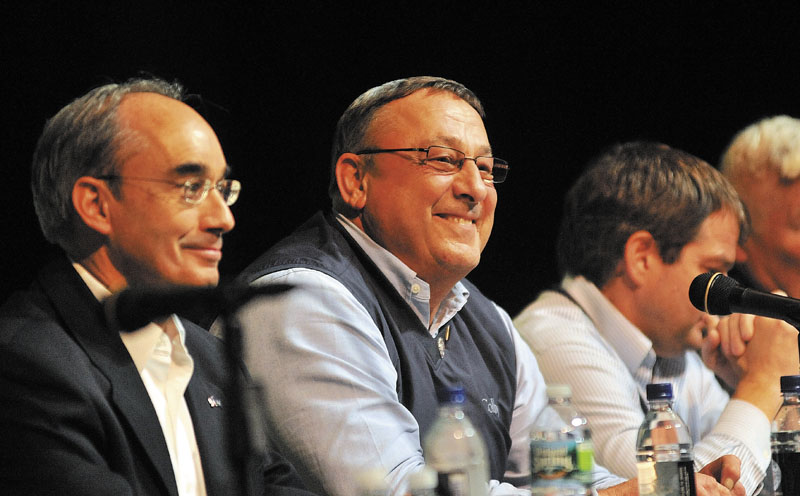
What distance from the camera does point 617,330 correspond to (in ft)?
8.96

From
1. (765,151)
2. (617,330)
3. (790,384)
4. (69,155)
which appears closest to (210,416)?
(69,155)

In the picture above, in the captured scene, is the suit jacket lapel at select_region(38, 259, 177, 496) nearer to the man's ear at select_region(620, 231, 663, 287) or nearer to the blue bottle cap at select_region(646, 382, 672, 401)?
the blue bottle cap at select_region(646, 382, 672, 401)

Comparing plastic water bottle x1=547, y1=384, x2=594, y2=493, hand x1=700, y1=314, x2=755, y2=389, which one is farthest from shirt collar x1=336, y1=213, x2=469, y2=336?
hand x1=700, y1=314, x2=755, y2=389

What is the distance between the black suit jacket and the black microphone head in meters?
0.97

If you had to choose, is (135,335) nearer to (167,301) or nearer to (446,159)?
(167,301)

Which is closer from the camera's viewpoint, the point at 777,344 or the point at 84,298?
the point at 84,298

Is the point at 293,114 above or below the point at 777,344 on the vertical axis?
above

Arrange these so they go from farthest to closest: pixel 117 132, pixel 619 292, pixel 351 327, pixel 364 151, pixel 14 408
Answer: pixel 619 292
pixel 364 151
pixel 351 327
pixel 117 132
pixel 14 408

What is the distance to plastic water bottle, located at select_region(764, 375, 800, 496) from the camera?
1.93 m

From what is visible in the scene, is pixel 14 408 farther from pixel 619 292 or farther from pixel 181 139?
pixel 619 292

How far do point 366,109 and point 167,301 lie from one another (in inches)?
37.0

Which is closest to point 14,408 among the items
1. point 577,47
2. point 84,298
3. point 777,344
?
point 84,298

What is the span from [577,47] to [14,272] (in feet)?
7.25

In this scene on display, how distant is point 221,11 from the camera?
232cm
